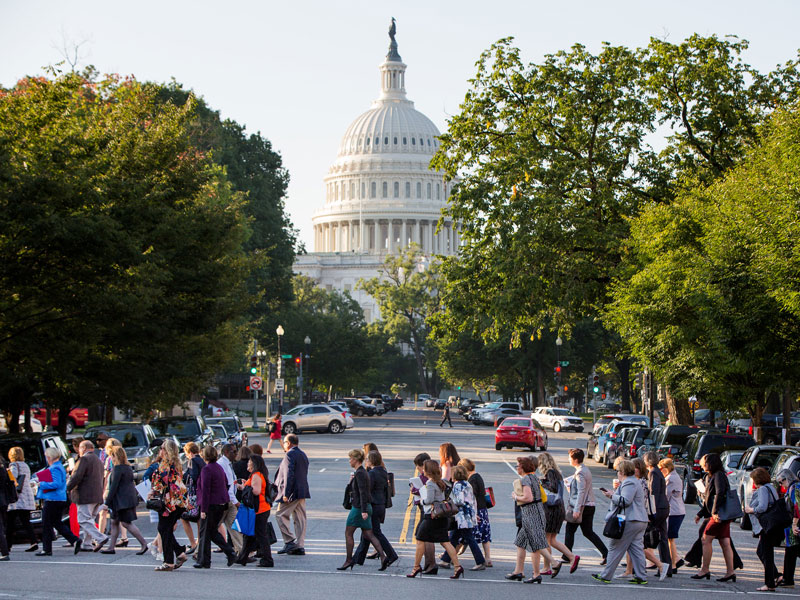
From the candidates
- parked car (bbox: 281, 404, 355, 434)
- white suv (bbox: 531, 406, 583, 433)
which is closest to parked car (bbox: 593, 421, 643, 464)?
parked car (bbox: 281, 404, 355, 434)

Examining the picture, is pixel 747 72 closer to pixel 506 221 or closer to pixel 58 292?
pixel 506 221

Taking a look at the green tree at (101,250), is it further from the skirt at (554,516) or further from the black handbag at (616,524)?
the black handbag at (616,524)

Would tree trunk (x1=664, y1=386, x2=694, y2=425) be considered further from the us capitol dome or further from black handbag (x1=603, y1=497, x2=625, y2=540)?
the us capitol dome

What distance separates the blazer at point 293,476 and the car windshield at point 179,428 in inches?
577

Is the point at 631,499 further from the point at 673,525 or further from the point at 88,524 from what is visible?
the point at 88,524

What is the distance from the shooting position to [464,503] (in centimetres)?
1523

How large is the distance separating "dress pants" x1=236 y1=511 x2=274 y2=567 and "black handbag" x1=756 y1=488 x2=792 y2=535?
20.7ft

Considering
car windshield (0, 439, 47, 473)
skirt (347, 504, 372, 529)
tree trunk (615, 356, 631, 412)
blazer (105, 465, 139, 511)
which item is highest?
tree trunk (615, 356, 631, 412)

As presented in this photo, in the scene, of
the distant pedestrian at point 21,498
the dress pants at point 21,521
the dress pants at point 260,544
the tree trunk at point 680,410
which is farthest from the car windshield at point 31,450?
the tree trunk at point 680,410

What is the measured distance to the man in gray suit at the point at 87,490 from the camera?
17.0m

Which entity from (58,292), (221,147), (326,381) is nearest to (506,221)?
(58,292)

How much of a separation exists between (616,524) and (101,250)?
1197cm

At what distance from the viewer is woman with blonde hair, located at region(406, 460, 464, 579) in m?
14.6

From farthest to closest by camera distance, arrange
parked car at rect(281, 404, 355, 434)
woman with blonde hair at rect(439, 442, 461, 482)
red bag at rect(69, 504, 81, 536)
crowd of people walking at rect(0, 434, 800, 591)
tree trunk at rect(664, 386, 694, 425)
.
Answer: parked car at rect(281, 404, 355, 434)
tree trunk at rect(664, 386, 694, 425)
red bag at rect(69, 504, 81, 536)
woman with blonde hair at rect(439, 442, 461, 482)
crowd of people walking at rect(0, 434, 800, 591)
